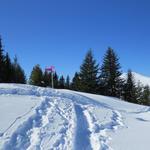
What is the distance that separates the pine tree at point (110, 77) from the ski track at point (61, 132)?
31.6 m

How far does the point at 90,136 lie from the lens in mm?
Result: 8516

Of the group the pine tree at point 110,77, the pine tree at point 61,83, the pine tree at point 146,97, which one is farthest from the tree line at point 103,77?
the pine tree at point 61,83

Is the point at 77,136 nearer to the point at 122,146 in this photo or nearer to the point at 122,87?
the point at 122,146

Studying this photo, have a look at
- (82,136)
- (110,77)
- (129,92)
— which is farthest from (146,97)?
(82,136)

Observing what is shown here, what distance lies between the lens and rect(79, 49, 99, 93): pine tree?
42344 mm

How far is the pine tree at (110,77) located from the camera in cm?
4384

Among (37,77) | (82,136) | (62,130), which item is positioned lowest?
(82,136)

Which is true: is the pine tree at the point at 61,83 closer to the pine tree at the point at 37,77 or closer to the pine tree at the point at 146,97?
the pine tree at the point at 37,77

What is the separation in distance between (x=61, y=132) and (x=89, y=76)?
34.6m

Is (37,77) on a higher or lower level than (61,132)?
higher

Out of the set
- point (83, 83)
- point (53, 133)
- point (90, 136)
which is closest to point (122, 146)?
point (90, 136)

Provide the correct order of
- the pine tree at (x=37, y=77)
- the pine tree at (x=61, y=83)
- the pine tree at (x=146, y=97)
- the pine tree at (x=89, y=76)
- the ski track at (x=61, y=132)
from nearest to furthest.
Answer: the ski track at (x=61, y=132) → the pine tree at (x=89, y=76) → the pine tree at (x=146, y=97) → the pine tree at (x=37, y=77) → the pine tree at (x=61, y=83)

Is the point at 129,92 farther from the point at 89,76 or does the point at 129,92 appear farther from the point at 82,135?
the point at 82,135

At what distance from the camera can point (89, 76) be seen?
4303 cm
